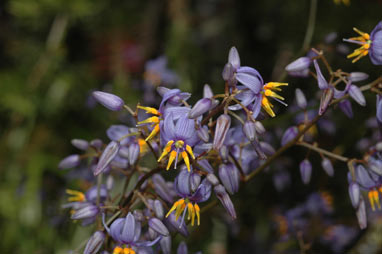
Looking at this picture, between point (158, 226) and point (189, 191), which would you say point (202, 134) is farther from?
point (158, 226)

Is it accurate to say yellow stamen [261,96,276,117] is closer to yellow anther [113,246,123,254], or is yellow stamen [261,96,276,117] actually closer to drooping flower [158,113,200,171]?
drooping flower [158,113,200,171]

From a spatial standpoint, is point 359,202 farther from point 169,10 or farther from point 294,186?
point 169,10

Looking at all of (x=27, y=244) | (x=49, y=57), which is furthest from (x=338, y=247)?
(x=49, y=57)

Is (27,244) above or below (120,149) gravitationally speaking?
above

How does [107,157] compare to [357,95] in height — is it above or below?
above

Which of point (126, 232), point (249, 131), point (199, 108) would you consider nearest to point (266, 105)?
point (249, 131)

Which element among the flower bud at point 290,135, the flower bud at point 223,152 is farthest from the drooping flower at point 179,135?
the flower bud at point 290,135
